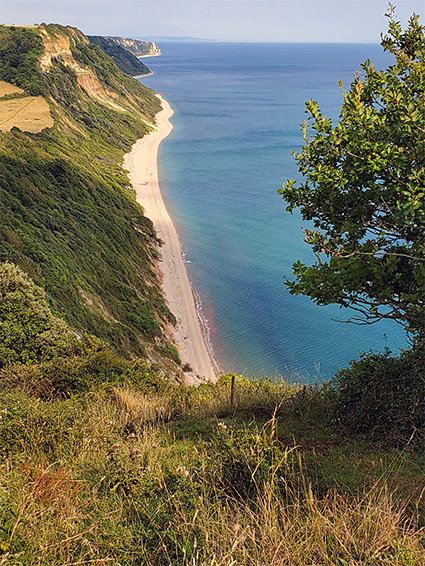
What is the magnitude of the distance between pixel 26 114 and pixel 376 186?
50385 millimetres

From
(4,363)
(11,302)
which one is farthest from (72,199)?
(4,363)

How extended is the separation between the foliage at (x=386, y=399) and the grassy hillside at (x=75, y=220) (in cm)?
1412

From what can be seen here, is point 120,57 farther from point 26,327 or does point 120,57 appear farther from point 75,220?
point 26,327

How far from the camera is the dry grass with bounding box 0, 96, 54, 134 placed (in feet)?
148

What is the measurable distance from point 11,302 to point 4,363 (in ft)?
8.52

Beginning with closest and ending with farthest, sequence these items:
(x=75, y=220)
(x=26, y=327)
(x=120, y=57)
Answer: (x=26, y=327) → (x=75, y=220) → (x=120, y=57)

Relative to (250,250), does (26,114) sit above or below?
above

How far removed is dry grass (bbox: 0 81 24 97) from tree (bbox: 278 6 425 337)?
55897 millimetres

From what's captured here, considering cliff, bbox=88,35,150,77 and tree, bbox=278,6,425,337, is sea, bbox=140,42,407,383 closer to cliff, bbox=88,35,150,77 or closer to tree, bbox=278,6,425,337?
tree, bbox=278,6,425,337

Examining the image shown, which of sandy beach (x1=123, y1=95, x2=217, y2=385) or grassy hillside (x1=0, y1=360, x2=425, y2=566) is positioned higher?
grassy hillside (x1=0, y1=360, x2=425, y2=566)

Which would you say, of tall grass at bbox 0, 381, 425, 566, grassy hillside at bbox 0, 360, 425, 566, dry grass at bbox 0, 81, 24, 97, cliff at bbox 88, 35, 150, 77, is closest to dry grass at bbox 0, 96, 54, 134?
dry grass at bbox 0, 81, 24, 97

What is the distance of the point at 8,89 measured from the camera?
55.9 m

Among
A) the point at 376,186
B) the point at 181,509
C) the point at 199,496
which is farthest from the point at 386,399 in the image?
the point at 181,509

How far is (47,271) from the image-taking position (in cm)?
2208
